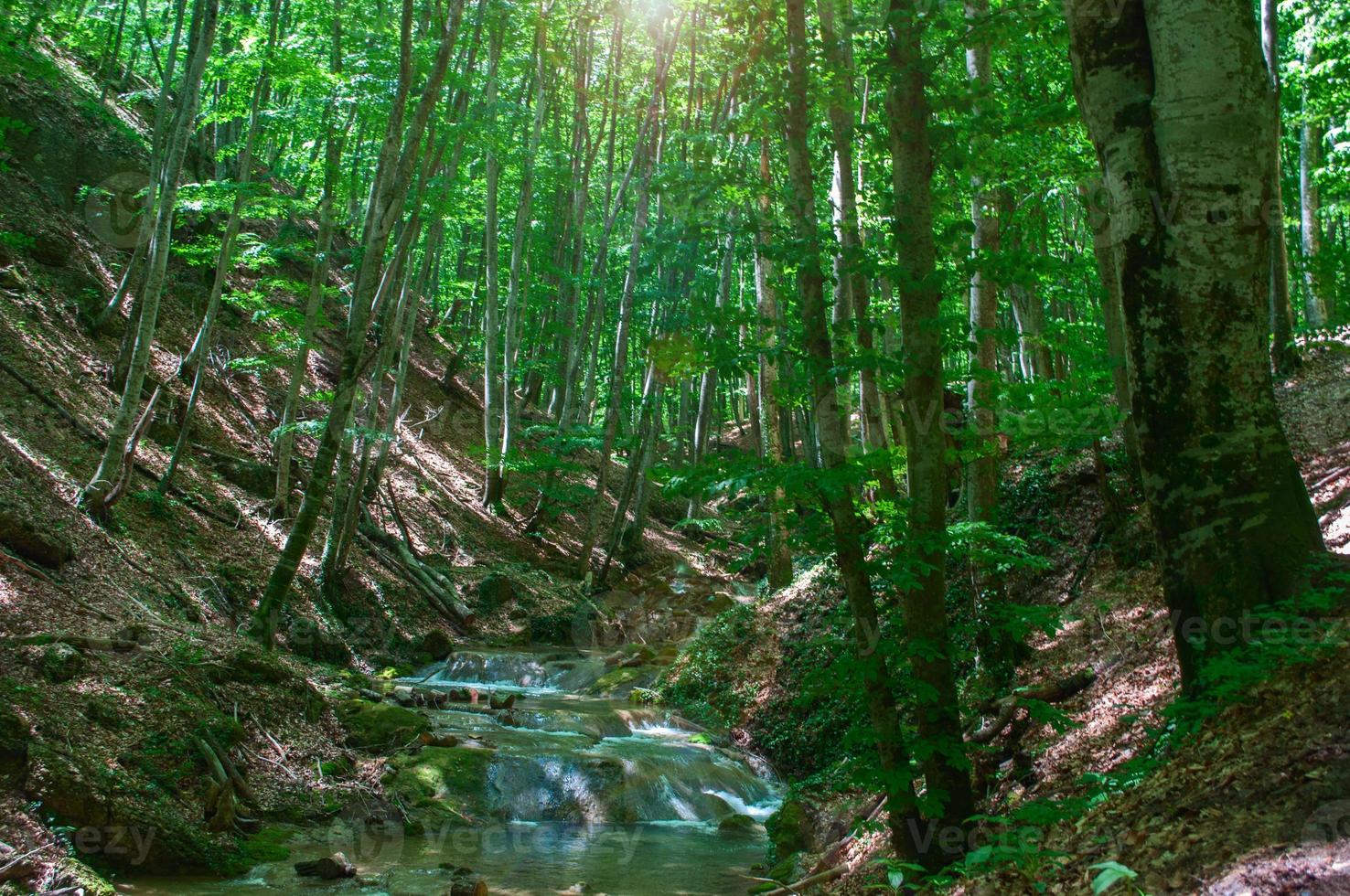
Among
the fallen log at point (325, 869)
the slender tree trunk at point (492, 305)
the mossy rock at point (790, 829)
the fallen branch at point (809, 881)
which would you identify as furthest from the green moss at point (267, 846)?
the slender tree trunk at point (492, 305)

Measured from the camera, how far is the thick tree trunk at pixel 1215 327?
12.9ft

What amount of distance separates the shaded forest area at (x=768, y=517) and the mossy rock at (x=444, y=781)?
1.8 inches

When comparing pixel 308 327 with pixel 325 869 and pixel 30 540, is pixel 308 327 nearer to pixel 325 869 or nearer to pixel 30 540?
pixel 30 540

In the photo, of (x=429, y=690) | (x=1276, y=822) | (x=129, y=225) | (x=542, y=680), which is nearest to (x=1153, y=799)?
(x=1276, y=822)

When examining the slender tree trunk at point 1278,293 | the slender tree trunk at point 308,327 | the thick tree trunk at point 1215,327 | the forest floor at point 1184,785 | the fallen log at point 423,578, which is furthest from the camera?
Answer: the fallen log at point 423,578

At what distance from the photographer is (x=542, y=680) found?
13.4 meters

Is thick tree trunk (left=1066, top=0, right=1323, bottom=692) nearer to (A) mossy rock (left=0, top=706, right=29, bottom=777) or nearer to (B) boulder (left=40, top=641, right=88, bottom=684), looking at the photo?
(A) mossy rock (left=0, top=706, right=29, bottom=777)

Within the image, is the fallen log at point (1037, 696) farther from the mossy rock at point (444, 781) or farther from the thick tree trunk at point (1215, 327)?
the mossy rock at point (444, 781)

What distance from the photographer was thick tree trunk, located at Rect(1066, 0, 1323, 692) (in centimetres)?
392

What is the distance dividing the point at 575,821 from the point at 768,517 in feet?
14.7

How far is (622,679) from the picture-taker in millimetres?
13258

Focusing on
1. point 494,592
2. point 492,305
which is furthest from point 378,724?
point 492,305

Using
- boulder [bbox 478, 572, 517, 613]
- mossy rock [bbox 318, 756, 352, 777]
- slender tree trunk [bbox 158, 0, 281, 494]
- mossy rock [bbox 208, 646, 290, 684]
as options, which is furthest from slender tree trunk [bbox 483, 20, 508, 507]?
mossy rock [bbox 318, 756, 352, 777]

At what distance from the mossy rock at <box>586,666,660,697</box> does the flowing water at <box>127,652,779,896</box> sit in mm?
566
